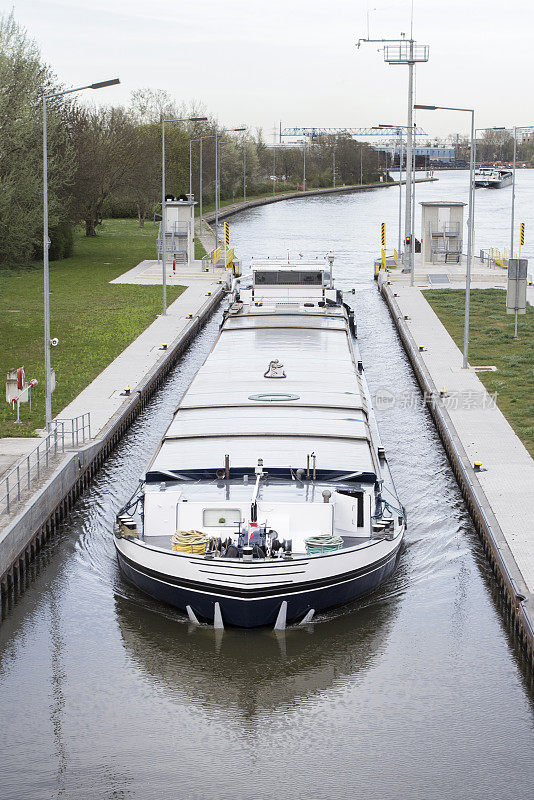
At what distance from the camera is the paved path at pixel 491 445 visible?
2162cm

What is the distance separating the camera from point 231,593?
18.4 m

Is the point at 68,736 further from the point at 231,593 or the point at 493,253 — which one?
the point at 493,253

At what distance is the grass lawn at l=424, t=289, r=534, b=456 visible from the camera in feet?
103

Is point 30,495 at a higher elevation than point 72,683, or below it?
higher

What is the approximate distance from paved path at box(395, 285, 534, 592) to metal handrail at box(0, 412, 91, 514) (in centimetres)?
957

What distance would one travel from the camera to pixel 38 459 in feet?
78.6

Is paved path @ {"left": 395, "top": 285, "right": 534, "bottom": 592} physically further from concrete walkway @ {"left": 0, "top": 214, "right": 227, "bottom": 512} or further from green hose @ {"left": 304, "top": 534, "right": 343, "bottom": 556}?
concrete walkway @ {"left": 0, "top": 214, "right": 227, "bottom": 512}

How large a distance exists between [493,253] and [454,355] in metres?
34.1

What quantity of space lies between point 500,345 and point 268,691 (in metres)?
25.6

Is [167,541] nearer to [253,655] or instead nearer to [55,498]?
[253,655]

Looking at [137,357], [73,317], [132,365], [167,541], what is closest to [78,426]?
[132,365]

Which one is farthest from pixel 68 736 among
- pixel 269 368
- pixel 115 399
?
pixel 115 399

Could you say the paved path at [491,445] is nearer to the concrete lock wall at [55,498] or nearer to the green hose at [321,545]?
the green hose at [321,545]

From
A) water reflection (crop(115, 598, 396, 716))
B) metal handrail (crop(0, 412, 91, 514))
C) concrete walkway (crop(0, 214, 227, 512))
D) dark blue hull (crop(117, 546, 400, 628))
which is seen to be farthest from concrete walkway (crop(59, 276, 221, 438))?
water reflection (crop(115, 598, 396, 716))
